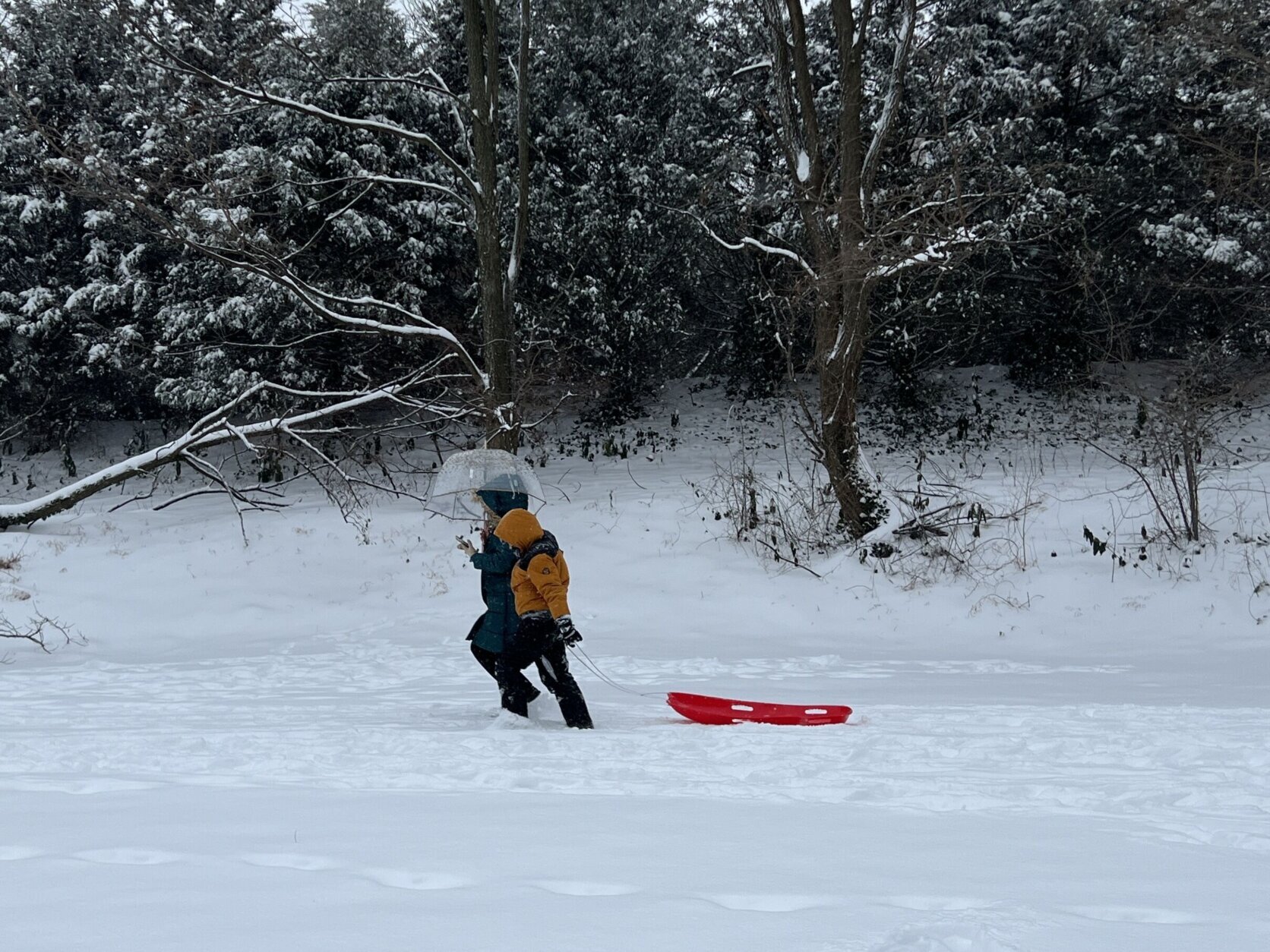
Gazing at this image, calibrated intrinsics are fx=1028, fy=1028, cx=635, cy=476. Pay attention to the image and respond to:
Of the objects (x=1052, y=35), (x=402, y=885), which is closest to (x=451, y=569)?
(x=402, y=885)

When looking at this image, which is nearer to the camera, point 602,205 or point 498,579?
point 498,579

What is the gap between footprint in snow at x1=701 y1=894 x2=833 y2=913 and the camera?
2.88m

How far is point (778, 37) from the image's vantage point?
13.5 m

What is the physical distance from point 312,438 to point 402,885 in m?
16.2

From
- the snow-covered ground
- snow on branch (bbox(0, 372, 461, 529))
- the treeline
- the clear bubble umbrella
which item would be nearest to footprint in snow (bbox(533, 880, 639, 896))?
the snow-covered ground

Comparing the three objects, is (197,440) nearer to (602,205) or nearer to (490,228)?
(490,228)

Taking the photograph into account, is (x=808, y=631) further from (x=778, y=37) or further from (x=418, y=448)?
(x=418, y=448)

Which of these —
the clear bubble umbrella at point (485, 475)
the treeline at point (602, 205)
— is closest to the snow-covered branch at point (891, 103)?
the treeline at point (602, 205)

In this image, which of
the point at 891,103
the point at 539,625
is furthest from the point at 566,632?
the point at 891,103

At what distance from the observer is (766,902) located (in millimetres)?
2939

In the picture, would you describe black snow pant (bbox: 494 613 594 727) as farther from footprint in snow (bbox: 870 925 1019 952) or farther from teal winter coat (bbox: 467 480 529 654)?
footprint in snow (bbox: 870 925 1019 952)

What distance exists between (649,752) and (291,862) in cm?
281

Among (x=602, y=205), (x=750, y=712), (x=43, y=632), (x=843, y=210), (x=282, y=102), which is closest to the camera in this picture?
(x=750, y=712)

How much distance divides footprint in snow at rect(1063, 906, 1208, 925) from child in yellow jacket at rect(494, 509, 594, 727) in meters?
4.37
